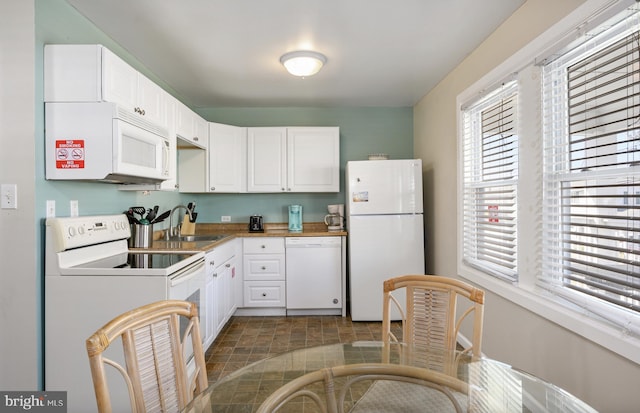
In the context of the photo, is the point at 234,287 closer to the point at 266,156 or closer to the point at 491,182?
the point at 266,156

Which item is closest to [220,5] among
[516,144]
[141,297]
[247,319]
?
[141,297]

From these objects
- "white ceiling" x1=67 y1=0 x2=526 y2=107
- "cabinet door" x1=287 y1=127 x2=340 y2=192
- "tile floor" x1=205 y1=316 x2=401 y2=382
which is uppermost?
"white ceiling" x1=67 y1=0 x2=526 y2=107

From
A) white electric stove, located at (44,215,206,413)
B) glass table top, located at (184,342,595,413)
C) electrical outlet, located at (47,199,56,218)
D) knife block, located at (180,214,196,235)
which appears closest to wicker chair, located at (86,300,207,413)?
glass table top, located at (184,342,595,413)

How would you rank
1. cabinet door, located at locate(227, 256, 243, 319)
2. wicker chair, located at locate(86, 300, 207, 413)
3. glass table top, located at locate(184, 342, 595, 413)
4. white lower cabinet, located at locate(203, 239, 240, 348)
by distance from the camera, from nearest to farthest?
wicker chair, located at locate(86, 300, 207, 413), glass table top, located at locate(184, 342, 595, 413), white lower cabinet, located at locate(203, 239, 240, 348), cabinet door, located at locate(227, 256, 243, 319)

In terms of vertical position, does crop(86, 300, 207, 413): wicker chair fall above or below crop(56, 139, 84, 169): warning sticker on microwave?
below

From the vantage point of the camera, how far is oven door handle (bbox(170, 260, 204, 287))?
6.39 ft

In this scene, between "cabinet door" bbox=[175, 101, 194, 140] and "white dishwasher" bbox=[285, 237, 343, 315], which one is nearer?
"cabinet door" bbox=[175, 101, 194, 140]

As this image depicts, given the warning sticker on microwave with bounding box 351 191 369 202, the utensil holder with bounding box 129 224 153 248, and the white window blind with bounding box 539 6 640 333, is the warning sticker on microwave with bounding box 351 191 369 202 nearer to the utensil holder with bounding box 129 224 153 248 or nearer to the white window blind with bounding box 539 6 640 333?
the white window blind with bounding box 539 6 640 333

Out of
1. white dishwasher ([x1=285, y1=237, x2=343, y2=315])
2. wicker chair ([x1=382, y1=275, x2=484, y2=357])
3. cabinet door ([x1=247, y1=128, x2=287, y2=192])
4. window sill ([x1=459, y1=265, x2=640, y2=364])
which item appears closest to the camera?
window sill ([x1=459, y1=265, x2=640, y2=364])

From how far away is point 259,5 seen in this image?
79.9 inches

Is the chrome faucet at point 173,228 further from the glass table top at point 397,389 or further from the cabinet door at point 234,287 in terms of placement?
the glass table top at point 397,389

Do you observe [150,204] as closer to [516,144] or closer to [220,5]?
[220,5]

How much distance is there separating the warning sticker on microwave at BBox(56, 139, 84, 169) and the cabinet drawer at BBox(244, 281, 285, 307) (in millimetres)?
2157

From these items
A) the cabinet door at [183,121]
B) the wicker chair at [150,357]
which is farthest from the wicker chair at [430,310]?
the cabinet door at [183,121]
